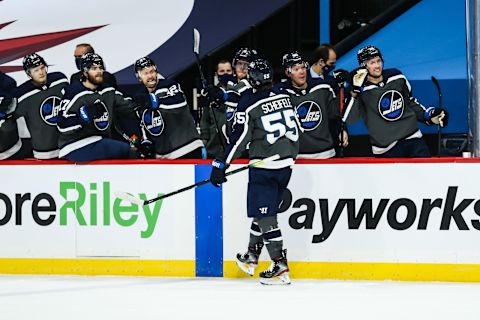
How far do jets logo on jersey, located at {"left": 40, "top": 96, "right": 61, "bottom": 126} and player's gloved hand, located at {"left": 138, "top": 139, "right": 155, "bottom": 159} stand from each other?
2.15 feet

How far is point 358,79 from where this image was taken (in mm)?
7910

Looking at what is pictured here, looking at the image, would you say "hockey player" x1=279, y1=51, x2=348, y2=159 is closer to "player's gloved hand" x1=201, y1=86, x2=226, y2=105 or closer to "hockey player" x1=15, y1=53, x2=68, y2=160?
"player's gloved hand" x1=201, y1=86, x2=226, y2=105

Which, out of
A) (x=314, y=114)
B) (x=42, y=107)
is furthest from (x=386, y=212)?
(x=42, y=107)

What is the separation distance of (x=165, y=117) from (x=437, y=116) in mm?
1939

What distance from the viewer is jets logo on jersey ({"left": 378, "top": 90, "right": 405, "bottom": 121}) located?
791 centimetres

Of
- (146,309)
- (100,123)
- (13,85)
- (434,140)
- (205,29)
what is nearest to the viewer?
(146,309)

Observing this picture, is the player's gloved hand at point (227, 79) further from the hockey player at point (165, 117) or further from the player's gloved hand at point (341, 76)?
the player's gloved hand at point (341, 76)

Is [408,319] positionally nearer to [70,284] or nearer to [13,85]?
[70,284]

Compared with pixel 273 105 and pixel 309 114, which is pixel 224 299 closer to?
pixel 273 105

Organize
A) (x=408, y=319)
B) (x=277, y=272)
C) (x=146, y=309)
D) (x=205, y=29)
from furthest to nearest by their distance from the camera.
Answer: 1. (x=205, y=29)
2. (x=277, y=272)
3. (x=146, y=309)
4. (x=408, y=319)

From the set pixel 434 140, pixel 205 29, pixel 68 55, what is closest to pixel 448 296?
pixel 434 140

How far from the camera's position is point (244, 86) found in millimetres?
8398

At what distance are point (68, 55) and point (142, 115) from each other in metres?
3.00

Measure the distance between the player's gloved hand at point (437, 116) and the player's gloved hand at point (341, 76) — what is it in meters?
0.62
